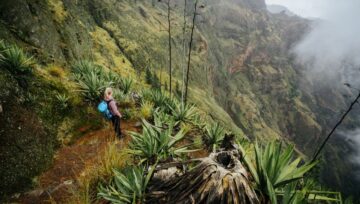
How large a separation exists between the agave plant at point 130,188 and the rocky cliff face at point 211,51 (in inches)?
270

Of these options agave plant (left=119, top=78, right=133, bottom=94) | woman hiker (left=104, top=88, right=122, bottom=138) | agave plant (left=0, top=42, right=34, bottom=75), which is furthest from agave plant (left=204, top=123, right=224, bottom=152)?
agave plant (left=0, top=42, right=34, bottom=75)

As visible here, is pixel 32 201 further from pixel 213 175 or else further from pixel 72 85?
pixel 72 85

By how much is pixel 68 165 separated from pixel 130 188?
292 cm

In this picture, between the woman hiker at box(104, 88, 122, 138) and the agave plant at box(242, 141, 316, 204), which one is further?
the woman hiker at box(104, 88, 122, 138)

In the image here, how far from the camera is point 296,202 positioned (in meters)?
3.09

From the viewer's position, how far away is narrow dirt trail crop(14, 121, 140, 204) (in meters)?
5.01

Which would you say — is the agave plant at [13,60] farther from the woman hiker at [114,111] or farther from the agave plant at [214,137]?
the agave plant at [214,137]

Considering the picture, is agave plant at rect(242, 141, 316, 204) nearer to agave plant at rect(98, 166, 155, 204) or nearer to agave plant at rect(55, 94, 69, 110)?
agave plant at rect(98, 166, 155, 204)

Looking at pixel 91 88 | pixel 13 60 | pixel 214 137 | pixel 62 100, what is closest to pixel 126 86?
pixel 91 88

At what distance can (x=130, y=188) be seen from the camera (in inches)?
152

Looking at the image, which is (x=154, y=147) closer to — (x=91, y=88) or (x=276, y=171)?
(x=276, y=171)

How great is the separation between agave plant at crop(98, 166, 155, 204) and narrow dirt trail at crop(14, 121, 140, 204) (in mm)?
841

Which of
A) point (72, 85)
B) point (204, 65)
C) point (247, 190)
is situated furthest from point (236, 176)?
point (204, 65)

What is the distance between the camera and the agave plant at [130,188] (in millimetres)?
3785
